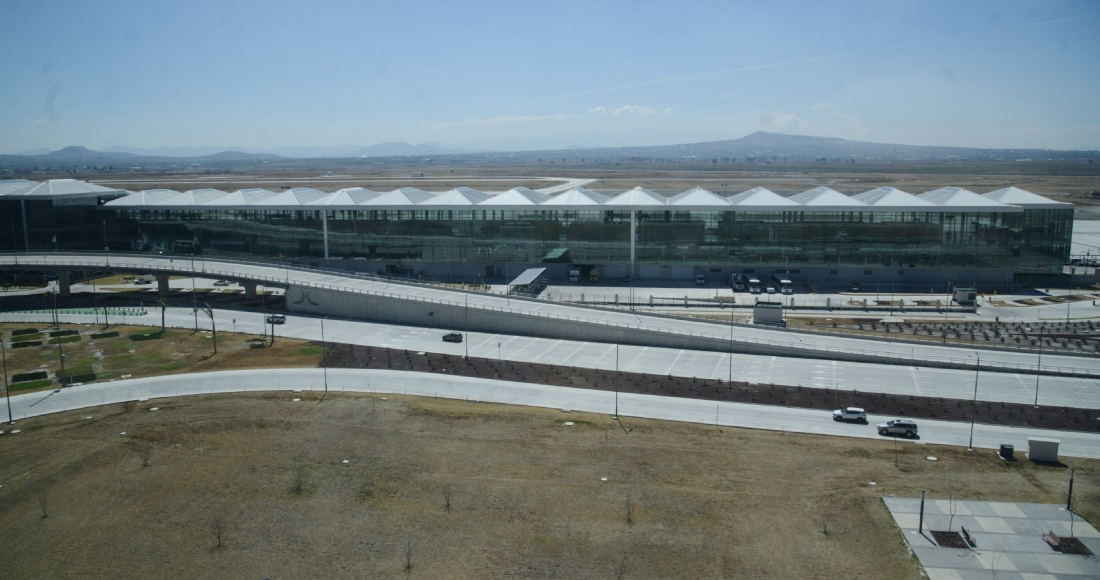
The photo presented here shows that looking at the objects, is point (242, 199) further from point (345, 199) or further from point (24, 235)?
point (24, 235)

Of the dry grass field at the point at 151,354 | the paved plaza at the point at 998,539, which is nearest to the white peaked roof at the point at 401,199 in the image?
the dry grass field at the point at 151,354

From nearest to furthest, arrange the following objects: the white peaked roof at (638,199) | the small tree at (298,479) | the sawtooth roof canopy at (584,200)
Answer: the small tree at (298,479) < the sawtooth roof canopy at (584,200) < the white peaked roof at (638,199)

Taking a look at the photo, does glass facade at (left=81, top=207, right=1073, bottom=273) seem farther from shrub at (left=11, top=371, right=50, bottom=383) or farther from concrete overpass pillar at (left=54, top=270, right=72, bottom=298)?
shrub at (left=11, top=371, right=50, bottom=383)

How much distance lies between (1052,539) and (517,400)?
1086 inches

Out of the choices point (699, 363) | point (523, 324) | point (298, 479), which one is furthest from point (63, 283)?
point (699, 363)

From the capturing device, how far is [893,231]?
8306 centimetres

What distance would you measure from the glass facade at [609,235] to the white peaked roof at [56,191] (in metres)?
2.47

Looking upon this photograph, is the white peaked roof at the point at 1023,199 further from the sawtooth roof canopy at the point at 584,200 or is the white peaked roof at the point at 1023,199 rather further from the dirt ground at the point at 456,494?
the dirt ground at the point at 456,494

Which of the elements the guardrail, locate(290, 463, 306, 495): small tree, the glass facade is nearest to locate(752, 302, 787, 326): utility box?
the guardrail

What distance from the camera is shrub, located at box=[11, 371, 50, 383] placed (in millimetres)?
49869

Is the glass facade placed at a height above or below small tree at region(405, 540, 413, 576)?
above

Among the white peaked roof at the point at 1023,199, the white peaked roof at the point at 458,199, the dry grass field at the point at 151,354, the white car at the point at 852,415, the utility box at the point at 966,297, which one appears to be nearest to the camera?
the white car at the point at 852,415

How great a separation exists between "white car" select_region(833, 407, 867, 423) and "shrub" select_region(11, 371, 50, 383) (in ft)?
167

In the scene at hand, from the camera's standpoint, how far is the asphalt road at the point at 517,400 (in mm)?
41125
